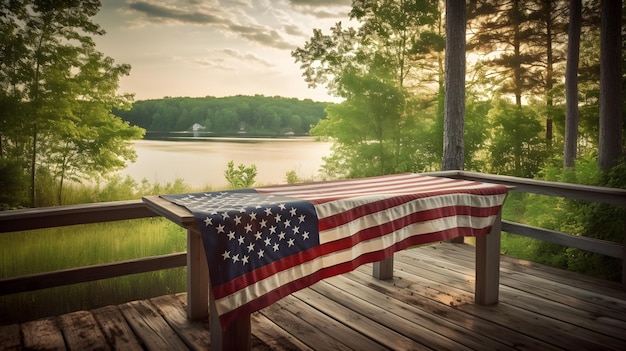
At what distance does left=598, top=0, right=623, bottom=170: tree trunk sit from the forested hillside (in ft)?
27.3

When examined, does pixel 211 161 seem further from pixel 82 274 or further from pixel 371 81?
pixel 82 274

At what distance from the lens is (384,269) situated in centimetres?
400

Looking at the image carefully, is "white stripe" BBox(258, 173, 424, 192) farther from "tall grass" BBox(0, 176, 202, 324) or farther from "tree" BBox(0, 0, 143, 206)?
"tree" BBox(0, 0, 143, 206)

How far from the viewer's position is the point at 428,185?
3506mm

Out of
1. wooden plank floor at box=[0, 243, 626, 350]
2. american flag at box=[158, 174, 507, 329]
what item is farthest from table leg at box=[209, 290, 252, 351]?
wooden plank floor at box=[0, 243, 626, 350]

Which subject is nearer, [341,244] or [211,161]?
[341,244]

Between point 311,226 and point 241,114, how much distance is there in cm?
1460

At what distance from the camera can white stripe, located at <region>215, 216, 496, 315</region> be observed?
2173 mm

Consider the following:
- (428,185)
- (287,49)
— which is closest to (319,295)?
(428,185)

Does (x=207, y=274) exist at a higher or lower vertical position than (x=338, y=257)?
lower

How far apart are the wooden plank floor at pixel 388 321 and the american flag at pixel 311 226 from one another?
55 cm

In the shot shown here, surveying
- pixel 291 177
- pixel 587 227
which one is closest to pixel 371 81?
pixel 291 177

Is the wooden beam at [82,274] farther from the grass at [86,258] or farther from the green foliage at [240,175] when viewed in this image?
the green foliage at [240,175]

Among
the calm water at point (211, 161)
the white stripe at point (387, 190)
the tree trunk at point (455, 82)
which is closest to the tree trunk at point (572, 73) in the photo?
the tree trunk at point (455, 82)
